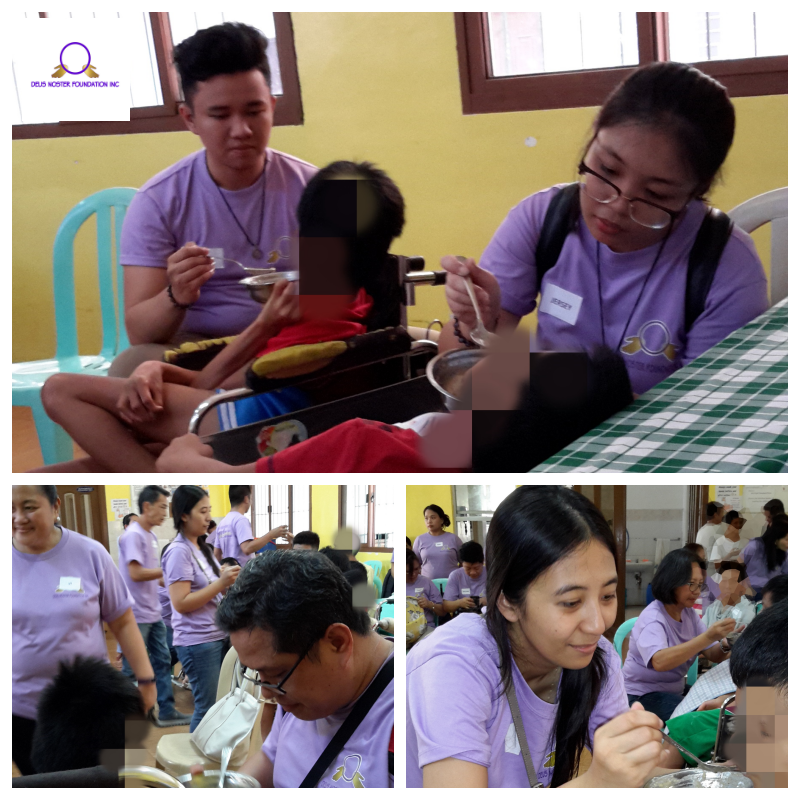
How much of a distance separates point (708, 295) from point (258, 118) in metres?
0.72

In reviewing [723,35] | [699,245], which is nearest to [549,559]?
[699,245]

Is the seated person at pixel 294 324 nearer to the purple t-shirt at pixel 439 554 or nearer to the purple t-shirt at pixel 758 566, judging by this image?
the purple t-shirt at pixel 439 554

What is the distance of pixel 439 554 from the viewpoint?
0.82 meters

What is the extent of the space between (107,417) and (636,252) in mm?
819

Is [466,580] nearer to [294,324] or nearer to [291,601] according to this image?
[291,601]

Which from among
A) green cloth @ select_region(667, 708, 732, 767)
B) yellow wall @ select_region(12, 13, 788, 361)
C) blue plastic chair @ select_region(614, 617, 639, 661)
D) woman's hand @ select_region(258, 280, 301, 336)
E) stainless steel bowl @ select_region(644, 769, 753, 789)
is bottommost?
stainless steel bowl @ select_region(644, 769, 753, 789)

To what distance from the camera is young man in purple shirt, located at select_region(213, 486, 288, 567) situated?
2.72 feet

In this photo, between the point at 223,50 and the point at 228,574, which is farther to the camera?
the point at 223,50

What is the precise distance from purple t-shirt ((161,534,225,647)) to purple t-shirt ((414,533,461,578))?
0.23 meters

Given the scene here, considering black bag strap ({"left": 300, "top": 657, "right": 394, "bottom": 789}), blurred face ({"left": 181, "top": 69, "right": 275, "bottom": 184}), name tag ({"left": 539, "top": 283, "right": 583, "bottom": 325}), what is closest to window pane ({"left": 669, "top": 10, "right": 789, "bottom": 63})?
name tag ({"left": 539, "top": 283, "right": 583, "bottom": 325})

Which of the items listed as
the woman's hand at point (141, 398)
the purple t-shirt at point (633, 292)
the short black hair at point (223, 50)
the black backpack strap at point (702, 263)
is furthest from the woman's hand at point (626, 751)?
the short black hair at point (223, 50)

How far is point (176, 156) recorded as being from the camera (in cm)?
117

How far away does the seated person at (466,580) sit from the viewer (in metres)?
0.81

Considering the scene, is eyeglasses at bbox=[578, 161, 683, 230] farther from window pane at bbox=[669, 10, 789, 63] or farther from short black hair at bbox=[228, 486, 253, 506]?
short black hair at bbox=[228, 486, 253, 506]
